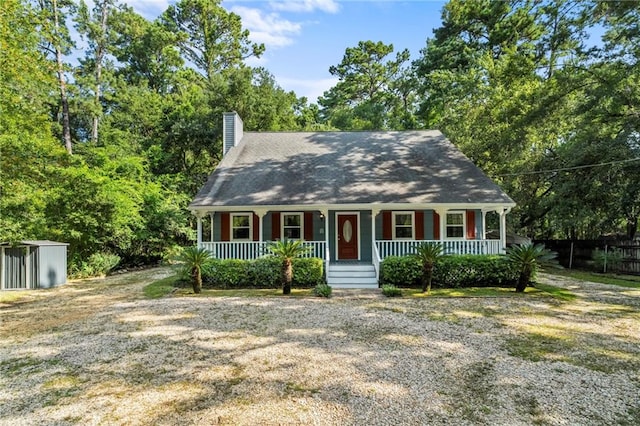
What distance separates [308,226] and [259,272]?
10.6ft

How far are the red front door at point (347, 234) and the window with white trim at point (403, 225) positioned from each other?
1.50 meters

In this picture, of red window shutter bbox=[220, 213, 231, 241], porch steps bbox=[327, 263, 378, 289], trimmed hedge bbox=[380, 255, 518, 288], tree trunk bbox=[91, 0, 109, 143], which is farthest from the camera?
tree trunk bbox=[91, 0, 109, 143]

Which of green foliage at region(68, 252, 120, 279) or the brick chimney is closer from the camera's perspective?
green foliage at region(68, 252, 120, 279)

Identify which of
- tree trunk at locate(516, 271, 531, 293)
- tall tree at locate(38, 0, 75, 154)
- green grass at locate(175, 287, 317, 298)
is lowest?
green grass at locate(175, 287, 317, 298)

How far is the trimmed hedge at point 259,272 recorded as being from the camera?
11.1m

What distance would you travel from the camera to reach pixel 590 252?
15930mm

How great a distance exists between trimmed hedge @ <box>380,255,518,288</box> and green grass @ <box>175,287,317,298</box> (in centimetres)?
281

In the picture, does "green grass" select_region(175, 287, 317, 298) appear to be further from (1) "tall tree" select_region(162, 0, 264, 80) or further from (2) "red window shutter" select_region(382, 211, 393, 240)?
(1) "tall tree" select_region(162, 0, 264, 80)

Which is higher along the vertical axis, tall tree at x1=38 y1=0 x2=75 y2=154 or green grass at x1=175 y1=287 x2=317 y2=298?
tall tree at x1=38 y1=0 x2=75 y2=154

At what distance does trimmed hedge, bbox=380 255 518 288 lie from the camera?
1089 cm

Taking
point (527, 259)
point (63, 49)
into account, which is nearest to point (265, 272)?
point (527, 259)

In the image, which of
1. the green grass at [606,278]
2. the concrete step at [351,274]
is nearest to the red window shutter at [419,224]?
the concrete step at [351,274]

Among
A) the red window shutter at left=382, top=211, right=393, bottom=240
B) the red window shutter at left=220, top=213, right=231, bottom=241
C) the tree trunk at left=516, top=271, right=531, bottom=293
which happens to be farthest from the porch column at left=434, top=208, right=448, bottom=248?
the red window shutter at left=220, top=213, right=231, bottom=241

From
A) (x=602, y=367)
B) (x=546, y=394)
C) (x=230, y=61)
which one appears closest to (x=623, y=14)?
(x=602, y=367)
